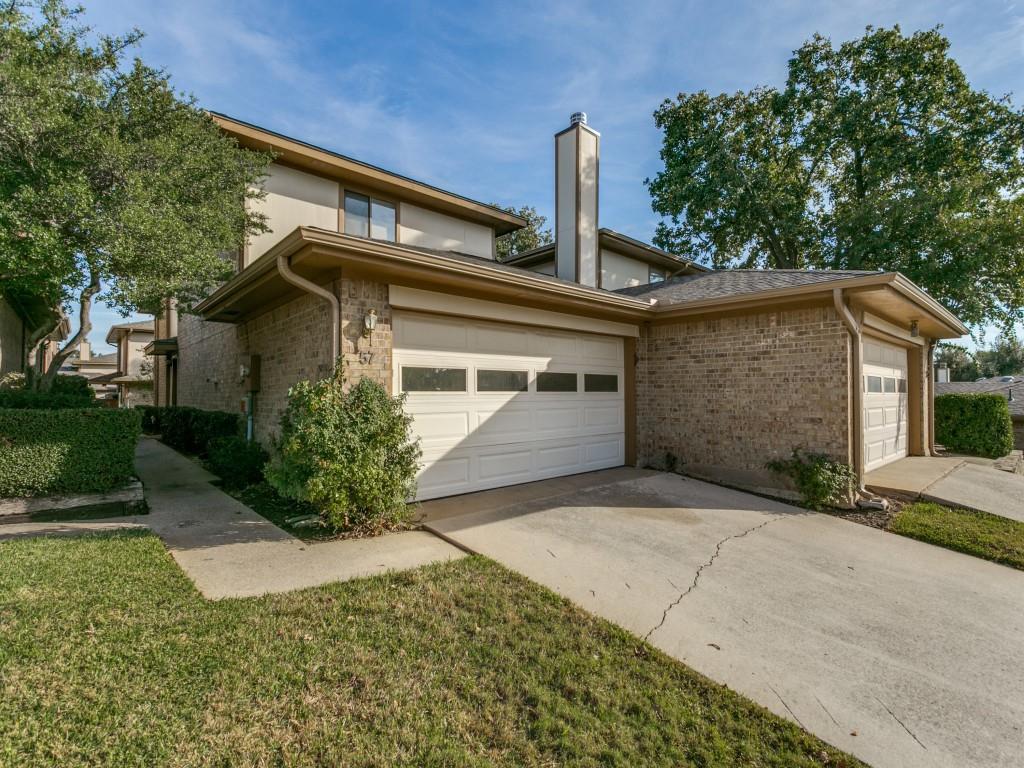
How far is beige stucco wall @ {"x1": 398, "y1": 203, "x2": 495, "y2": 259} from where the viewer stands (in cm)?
1106

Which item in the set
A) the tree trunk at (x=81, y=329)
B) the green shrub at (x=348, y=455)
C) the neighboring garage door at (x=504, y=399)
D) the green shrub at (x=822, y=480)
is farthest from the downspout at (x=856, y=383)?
the tree trunk at (x=81, y=329)

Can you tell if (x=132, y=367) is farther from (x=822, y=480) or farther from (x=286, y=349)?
(x=822, y=480)

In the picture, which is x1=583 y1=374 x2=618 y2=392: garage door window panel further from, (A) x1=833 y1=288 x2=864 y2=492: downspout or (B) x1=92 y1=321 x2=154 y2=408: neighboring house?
(B) x1=92 y1=321 x2=154 y2=408: neighboring house

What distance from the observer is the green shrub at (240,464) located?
7.45m

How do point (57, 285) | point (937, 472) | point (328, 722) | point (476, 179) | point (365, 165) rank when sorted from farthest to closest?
point (476, 179), point (365, 165), point (937, 472), point (57, 285), point (328, 722)

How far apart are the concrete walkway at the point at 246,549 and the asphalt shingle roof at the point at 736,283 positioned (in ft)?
19.6

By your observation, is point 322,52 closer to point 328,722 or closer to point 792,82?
point 328,722

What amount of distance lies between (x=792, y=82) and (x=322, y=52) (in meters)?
19.7

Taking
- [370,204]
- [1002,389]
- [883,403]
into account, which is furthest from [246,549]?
[1002,389]

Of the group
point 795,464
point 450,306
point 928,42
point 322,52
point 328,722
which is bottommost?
point 328,722

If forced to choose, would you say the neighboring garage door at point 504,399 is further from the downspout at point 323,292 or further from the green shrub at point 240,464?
the green shrub at point 240,464

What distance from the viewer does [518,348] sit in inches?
285

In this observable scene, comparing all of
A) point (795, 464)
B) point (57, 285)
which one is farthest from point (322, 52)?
point (795, 464)

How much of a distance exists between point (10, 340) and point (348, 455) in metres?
11.3
